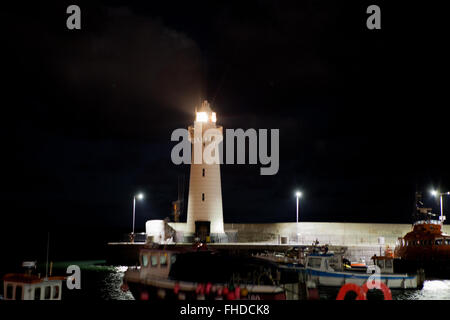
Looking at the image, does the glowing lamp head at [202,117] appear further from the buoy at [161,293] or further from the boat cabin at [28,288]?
the boat cabin at [28,288]

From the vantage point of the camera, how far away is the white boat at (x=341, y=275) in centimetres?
3362

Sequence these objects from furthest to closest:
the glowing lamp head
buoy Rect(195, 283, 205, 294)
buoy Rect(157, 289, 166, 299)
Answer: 1. the glowing lamp head
2. buoy Rect(157, 289, 166, 299)
3. buoy Rect(195, 283, 205, 294)

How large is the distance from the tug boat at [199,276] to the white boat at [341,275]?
240 inches

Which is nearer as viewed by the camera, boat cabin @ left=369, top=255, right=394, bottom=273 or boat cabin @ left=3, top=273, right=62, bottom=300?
boat cabin @ left=3, top=273, right=62, bottom=300

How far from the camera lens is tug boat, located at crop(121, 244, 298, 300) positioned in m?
23.6

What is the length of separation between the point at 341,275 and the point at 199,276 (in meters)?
12.1

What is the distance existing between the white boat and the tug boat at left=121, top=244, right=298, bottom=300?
610cm

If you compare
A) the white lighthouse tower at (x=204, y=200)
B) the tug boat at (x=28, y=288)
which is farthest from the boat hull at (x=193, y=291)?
the white lighthouse tower at (x=204, y=200)

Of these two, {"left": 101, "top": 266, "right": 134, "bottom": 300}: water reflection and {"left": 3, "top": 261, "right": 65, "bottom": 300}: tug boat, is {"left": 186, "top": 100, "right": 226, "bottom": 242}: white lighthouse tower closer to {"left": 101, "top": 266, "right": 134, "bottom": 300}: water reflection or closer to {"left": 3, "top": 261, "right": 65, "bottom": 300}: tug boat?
{"left": 101, "top": 266, "right": 134, "bottom": 300}: water reflection

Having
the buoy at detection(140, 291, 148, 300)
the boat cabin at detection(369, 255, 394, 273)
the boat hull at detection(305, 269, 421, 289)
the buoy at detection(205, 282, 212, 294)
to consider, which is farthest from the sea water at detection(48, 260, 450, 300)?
the buoy at detection(205, 282, 212, 294)

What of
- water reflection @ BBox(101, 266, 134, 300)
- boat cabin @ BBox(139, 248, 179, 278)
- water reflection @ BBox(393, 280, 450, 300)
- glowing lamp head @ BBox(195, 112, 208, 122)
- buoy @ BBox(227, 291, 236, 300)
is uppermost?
glowing lamp head @ BBox(195, 112, 208, 122)
